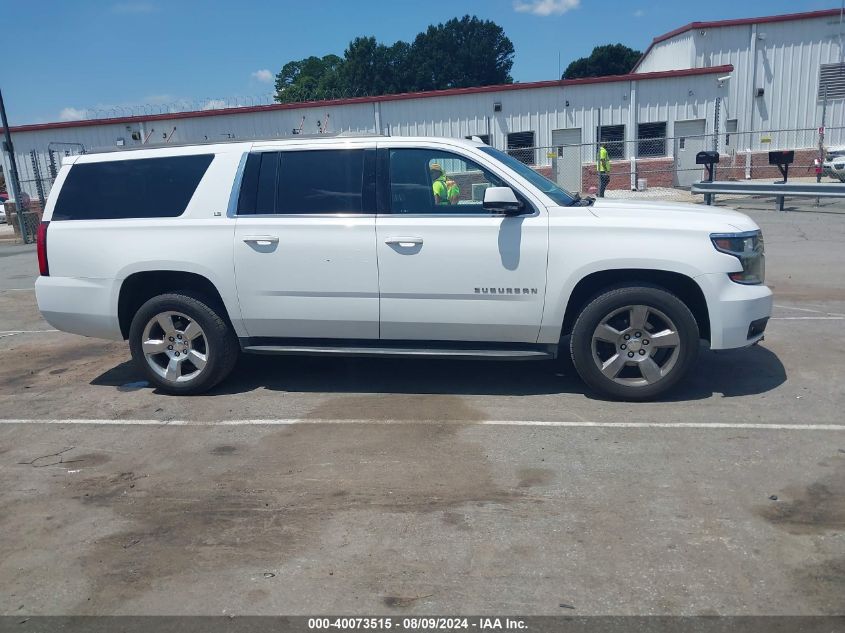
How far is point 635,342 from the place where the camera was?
216 inches

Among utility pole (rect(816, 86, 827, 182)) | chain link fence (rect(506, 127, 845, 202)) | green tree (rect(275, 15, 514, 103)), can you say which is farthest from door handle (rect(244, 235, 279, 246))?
green tree (rect(275, 15, 514, 103))

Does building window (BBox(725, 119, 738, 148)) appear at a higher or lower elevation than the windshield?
higher

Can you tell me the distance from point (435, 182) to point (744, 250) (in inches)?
92.1

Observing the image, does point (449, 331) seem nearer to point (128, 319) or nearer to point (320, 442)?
point (320, 442)

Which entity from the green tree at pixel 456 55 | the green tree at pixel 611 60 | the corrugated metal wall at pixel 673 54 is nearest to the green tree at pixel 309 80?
the green tree at pixel 456 55

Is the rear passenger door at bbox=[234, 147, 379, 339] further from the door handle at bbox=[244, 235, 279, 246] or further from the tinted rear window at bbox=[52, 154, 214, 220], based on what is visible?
the tinted rear window at bbox=[52, 154, 214, 220]

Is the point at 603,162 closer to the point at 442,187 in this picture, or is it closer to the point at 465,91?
the point at 465,91

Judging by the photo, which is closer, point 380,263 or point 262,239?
point 380,263

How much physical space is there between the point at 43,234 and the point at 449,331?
3497 millimetres

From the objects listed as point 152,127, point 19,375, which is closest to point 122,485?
point 19,375

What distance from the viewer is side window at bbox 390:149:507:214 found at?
5633 millimetres

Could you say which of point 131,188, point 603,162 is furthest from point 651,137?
point 131,188

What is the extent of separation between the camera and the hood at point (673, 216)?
5.35m

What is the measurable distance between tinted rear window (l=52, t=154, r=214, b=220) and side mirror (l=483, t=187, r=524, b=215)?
233 centimetres
